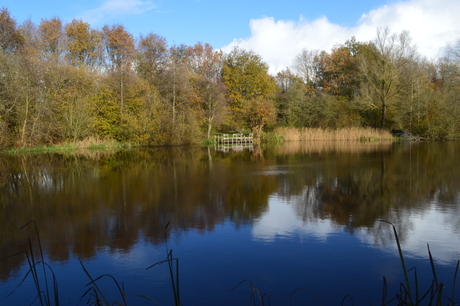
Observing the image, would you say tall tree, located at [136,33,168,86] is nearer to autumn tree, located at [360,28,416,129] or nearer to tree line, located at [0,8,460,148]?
tree line, located at [0,8,460,148]

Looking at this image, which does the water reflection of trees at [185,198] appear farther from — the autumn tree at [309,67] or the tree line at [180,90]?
the autumn tree at [309,67]

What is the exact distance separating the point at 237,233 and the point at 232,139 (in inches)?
1057

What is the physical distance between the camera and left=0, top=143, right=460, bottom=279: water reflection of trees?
642 centimetres

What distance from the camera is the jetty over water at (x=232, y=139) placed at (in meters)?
33.0

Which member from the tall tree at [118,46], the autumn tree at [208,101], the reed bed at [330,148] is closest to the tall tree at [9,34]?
the tall tree at [118,46]

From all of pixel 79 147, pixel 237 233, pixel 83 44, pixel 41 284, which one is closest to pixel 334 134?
pixel 79 147

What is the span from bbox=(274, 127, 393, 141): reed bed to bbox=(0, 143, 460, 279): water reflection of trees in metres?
18.7

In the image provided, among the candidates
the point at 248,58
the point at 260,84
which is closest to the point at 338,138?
the point at 260,84

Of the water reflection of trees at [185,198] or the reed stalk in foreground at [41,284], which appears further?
the water reflection of trees at [185,198]

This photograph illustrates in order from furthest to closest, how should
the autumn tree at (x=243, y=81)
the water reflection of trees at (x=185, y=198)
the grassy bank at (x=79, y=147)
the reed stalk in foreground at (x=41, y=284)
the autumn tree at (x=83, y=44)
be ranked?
the autumn tree at (x=243, y=81) → the autumn tree at (x=83, y=44) → the grassy bank at (x=79, y=147) → the water reflection of trees at (x=185, y=198) → the reed stalk in foreground at (x=41, y=284)

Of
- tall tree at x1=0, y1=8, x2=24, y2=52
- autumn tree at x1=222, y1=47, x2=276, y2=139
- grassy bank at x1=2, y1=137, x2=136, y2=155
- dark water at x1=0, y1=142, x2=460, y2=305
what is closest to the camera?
dark water at x1=0, y1=142, x2=460, y2=305

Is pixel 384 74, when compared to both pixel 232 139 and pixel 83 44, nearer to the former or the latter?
pixel 232 139

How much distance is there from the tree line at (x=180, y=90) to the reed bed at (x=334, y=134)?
6.45 feet

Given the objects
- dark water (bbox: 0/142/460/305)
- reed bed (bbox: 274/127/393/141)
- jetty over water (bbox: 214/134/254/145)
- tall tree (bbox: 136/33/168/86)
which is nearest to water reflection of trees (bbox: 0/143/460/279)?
dark water (bbox: 0/142/460/305)
